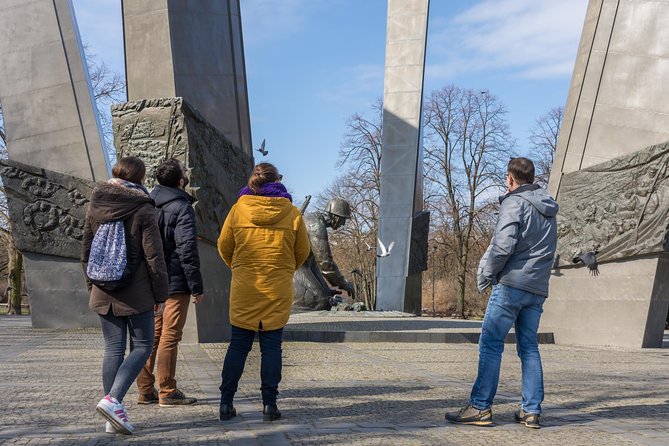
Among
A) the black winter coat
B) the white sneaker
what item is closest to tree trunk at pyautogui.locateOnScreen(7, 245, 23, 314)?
the black winter coat

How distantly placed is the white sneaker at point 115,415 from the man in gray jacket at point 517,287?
1.99m

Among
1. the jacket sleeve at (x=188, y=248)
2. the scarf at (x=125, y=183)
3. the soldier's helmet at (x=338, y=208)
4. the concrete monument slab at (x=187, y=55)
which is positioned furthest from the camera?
the soldier's helmet at (x=338, y=208)

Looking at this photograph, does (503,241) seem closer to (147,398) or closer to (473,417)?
(473,417)

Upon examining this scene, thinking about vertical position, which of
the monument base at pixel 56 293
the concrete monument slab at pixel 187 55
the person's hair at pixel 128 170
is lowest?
the monument base at pixel 56 293

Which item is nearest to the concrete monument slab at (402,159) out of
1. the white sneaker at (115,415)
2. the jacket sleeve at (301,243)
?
the jacket sleeve at (301,243)

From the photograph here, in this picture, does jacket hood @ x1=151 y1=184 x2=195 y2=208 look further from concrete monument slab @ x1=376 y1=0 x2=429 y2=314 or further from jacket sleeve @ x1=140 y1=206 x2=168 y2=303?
concrete monument slab @ x1=376 y1=0 x2=429 y2=314

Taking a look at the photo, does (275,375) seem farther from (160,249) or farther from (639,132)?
(639,132)

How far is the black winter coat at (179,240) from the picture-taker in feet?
17.6

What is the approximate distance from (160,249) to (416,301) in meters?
23.3

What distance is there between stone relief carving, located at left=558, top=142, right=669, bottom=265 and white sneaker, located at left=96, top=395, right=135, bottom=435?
365 inches

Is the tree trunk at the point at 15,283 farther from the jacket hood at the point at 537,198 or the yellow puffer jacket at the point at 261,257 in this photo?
the jacket hood at the point at 537,198

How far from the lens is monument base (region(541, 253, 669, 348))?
11703 millimetres

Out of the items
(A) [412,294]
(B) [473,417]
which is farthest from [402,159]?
(B) [473,417]

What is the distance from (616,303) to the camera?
39.5ft
